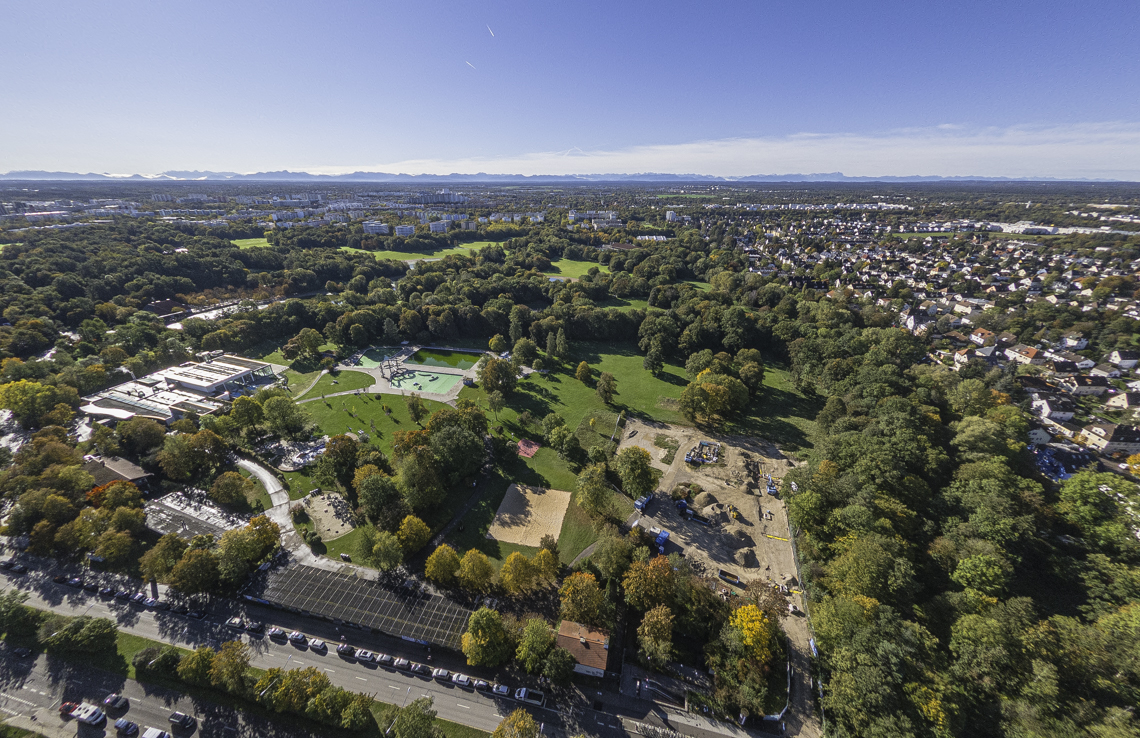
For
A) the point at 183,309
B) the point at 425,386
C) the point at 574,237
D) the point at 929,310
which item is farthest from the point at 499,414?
the point at 574,237

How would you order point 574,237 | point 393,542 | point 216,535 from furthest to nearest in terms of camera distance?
point 574,237, point 216,535, point 393,542

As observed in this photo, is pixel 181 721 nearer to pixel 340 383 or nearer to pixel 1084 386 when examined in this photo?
pixel 340 383

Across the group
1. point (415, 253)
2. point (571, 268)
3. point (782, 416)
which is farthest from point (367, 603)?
point (415, 253)

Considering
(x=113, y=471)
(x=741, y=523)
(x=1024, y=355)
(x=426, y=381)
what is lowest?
(x=741, y=523)

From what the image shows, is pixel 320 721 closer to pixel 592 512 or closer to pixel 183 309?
pixel 592 512

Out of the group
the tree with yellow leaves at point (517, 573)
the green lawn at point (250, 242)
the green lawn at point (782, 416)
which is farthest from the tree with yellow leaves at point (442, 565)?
the green lawn at point (250, 242)

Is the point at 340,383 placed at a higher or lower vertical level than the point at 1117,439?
lower

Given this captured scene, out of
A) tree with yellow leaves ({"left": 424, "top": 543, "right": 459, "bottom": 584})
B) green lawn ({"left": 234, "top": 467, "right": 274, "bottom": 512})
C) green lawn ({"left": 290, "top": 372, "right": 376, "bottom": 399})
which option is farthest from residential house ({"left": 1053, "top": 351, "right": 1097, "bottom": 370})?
green lawn ({"left": 234, "top": 467, "right": 274, "bottom": 512})
